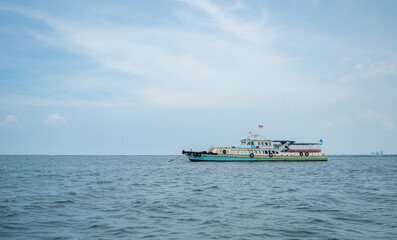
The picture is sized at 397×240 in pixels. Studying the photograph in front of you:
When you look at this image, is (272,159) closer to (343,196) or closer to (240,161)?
(240,161)

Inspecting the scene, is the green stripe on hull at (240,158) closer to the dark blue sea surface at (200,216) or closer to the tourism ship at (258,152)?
the tourism ship at (258,152)

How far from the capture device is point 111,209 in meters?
15.4

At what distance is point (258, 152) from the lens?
70062 mm

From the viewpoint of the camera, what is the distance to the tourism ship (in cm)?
6750

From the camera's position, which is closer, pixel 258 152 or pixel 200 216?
pixel 200 216

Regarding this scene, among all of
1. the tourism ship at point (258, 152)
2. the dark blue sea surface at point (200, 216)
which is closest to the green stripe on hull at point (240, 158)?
the tourism ship at point (258, 152)

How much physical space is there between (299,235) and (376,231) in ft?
10.7

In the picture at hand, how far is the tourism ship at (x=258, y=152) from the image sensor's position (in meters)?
67.5

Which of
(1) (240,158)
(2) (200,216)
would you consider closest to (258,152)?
(1) (240,158)

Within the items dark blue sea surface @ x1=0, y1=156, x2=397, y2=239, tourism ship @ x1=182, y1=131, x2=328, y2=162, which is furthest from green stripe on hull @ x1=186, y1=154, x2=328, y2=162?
dark blue sea surface @ x1=0, y1=156, x2=397, y2=239

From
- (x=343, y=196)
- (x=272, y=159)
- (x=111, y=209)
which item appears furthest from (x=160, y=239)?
(x=272, y=159)

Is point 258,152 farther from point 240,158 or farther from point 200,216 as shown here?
point 200,216

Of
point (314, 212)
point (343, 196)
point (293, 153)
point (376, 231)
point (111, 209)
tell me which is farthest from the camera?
point (293, 153)

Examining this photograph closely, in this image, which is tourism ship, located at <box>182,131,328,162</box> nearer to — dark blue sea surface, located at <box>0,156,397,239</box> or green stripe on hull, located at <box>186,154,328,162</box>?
green stripe on hull, located at <box>186,154,328,162</box>
